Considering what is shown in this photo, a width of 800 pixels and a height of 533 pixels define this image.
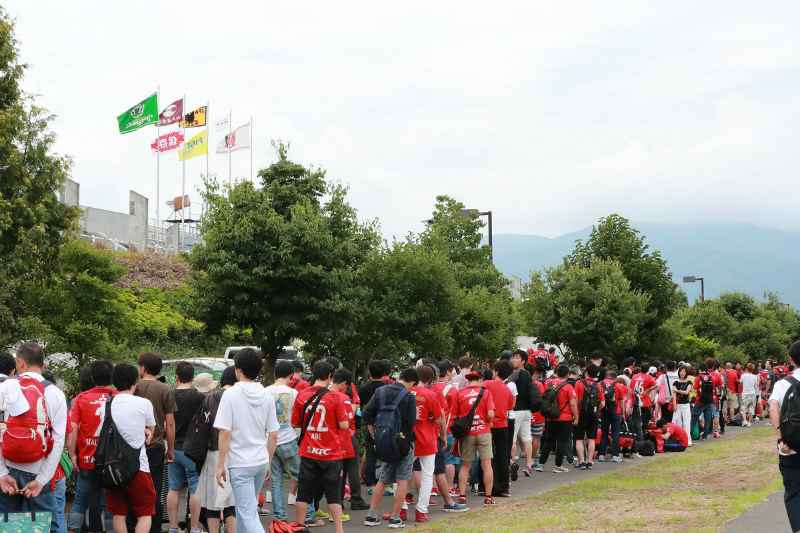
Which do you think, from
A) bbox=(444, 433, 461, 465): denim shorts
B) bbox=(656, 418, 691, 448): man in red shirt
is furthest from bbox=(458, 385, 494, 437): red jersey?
bbox=(656, 418, 691, 448): man in red shirt

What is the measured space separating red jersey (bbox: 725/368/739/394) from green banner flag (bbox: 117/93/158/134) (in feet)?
108

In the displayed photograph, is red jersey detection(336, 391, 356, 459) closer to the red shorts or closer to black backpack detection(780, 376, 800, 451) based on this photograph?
the red shorts

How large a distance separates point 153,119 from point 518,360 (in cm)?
3663

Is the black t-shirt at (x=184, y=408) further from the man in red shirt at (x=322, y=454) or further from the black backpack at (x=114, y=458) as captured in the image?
the black backpack at (x=114, y=458)

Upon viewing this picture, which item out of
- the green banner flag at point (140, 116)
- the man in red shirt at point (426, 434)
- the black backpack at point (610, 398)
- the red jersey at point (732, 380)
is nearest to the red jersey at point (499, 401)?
the man in red shirt at point (426, 434)

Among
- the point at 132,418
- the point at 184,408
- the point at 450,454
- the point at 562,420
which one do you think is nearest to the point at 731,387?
the point at 562,420

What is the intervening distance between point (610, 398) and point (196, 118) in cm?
4143

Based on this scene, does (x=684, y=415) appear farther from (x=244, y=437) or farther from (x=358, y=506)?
(x=244, y=437)

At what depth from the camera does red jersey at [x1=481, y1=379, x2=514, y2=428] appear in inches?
458

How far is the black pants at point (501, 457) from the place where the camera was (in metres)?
11.8

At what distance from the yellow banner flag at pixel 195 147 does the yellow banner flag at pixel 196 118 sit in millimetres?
600

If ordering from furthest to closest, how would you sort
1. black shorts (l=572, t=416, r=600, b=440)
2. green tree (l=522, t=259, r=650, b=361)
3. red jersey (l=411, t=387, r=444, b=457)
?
green tree (l=522, t=259, r=650, b=361) → black shorts (l=572, t=416, r=600, b=440) → red jersey (l=411, t=387, r=444, b=457)

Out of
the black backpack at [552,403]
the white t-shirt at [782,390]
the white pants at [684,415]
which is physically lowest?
the white pants at [684,415]

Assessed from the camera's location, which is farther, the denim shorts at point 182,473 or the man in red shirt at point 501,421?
the man in red shirt at point 501,421
